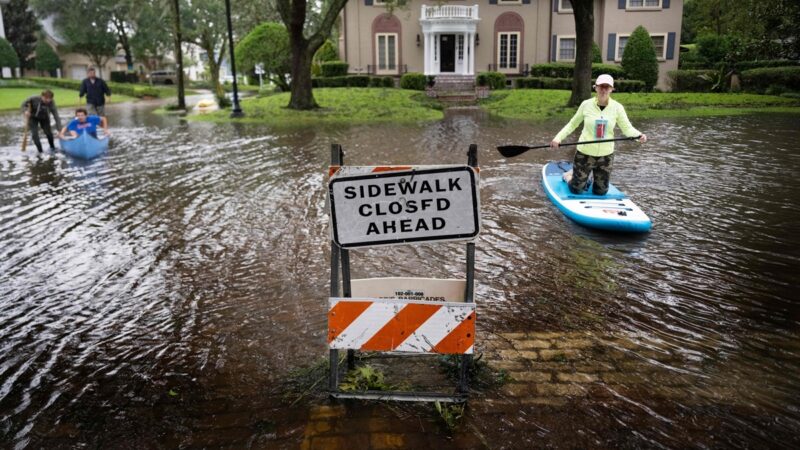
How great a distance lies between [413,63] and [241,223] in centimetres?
3040

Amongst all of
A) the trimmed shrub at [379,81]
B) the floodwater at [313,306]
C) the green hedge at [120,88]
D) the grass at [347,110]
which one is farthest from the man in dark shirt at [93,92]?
the green hedge at [120,88]

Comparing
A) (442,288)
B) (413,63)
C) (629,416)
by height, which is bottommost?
(629,416)

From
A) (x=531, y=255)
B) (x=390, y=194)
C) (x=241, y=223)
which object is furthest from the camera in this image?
(x=241, y=223)

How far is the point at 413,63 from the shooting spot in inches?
1454

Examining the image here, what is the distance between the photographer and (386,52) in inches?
1439

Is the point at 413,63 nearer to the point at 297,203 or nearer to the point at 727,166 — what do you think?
the point at 727,166

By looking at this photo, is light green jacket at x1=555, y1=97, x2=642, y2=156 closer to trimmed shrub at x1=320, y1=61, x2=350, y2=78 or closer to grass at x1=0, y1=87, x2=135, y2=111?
trimmed shrub at x1=320, y1=61, x2=350, y2=78

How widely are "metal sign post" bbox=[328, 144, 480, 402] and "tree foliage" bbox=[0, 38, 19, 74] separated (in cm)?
5510

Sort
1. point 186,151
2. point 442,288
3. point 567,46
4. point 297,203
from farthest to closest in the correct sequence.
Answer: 1. point 567,46
2. point 186,151
3. point 297,203
4. point 442,288

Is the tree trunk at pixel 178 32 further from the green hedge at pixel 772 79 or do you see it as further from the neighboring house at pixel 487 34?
the green hedge at pixel 772 79

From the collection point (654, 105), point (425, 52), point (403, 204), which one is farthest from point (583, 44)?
point (403, 204)

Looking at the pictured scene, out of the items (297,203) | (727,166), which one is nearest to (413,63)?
(727,166)

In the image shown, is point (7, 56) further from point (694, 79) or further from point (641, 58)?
point (694, 79)

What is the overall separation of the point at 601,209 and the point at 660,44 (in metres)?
32.2
